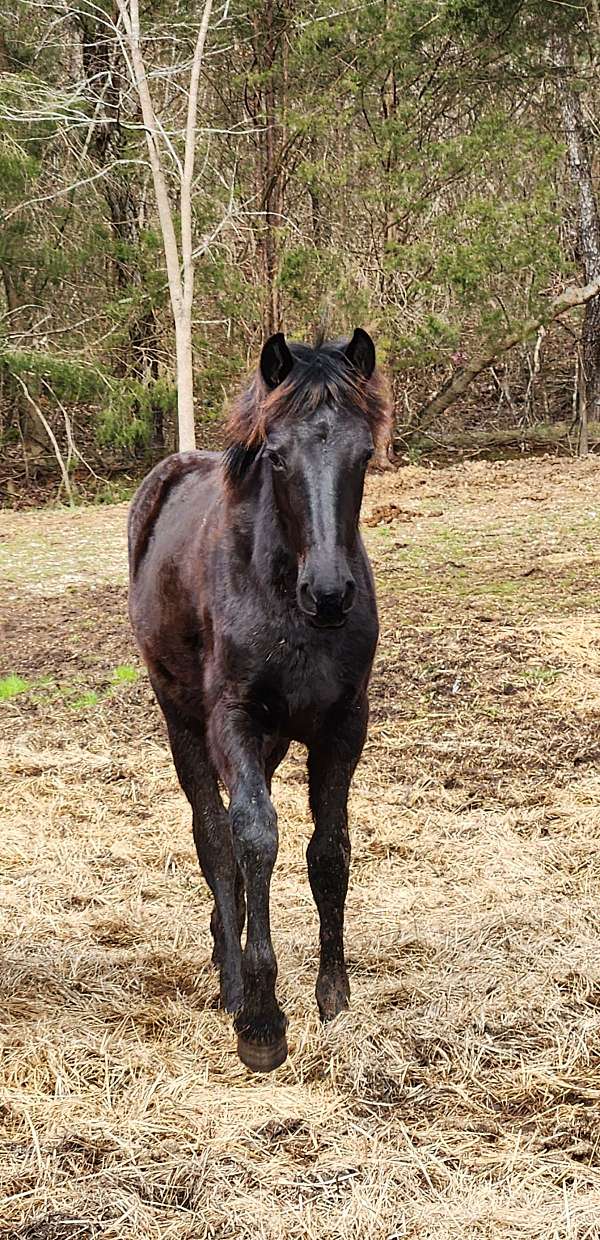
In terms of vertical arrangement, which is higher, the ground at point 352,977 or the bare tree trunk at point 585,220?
the bare tree trunk at point 585,220

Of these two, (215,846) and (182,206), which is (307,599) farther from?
(182,206)

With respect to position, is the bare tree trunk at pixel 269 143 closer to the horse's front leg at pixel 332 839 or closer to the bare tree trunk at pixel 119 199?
the bare tree trunk at pixel 119 199

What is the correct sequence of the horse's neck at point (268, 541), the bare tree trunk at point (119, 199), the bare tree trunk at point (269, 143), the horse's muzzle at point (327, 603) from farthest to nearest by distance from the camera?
the bare tree trunk at point (119, 199), the bare tree trunk at point (269, 143), the horse's neck at point (268, 541), the horse's muzzle at point (327, 603)

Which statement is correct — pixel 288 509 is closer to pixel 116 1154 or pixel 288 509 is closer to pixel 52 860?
pixel 116 1154

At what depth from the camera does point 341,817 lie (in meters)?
3.45

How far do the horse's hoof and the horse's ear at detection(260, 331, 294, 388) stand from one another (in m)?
1.80

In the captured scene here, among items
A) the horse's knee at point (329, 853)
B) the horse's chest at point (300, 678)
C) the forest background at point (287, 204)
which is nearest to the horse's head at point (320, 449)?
the horse's chest at point (300, 678)

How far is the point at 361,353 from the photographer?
3.28 meters

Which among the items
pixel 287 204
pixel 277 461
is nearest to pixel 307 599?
pixel 277 461

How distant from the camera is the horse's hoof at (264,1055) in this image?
126 inches

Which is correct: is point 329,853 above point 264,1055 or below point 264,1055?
above

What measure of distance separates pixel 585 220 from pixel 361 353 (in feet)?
53.6

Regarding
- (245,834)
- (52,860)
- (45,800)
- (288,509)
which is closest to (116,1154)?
(245,834)

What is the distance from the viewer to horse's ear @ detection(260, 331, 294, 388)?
310cm
